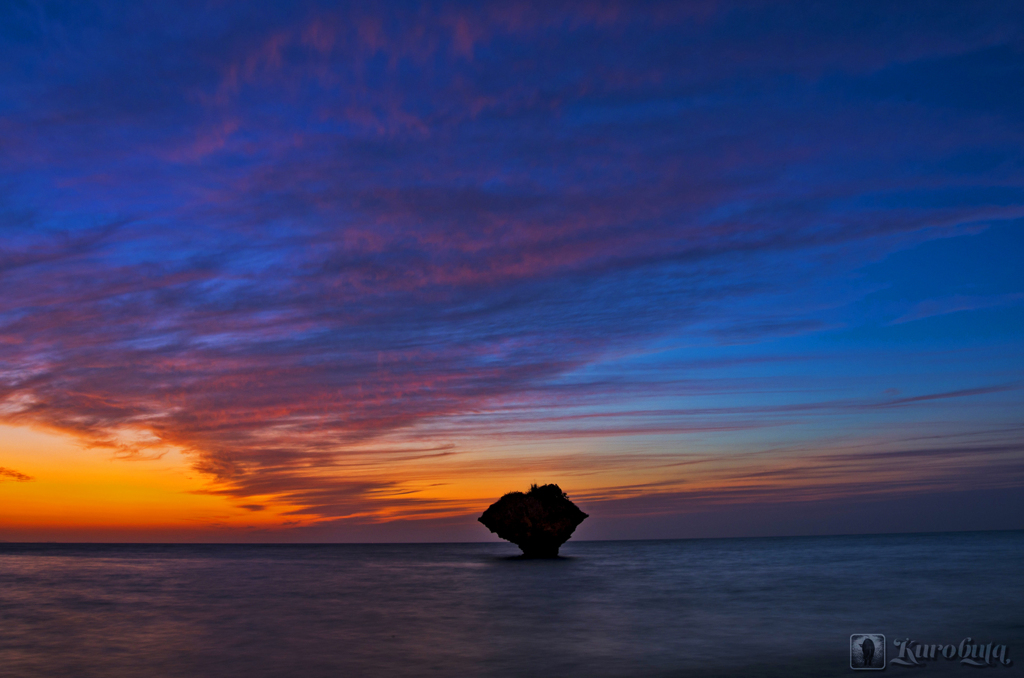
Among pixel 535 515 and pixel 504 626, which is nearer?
pixel 504 626

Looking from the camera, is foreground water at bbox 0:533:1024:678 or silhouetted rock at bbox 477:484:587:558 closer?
foreground water at bbox 0:533:1024:678

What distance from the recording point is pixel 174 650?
23.4 m

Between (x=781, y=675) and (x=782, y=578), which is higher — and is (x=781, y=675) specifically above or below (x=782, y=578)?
above

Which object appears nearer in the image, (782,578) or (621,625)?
(621,625)

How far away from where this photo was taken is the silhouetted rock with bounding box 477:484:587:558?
224 feet

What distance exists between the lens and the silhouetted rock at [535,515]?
224ft

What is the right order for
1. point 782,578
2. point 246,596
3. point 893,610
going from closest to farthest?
point 893,610, point 246,596, point 782,578

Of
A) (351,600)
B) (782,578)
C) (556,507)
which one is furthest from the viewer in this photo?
(556,507)

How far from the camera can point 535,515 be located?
227 feet

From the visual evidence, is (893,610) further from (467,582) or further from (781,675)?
(467,582)

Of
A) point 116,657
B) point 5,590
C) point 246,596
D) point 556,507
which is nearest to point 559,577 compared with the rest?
point 556,507

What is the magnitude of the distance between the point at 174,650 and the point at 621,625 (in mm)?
16605

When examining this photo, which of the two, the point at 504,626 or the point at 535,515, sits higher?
the point at 535,515

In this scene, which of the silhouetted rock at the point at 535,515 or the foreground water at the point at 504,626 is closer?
the foreground water at the point at 504,626
